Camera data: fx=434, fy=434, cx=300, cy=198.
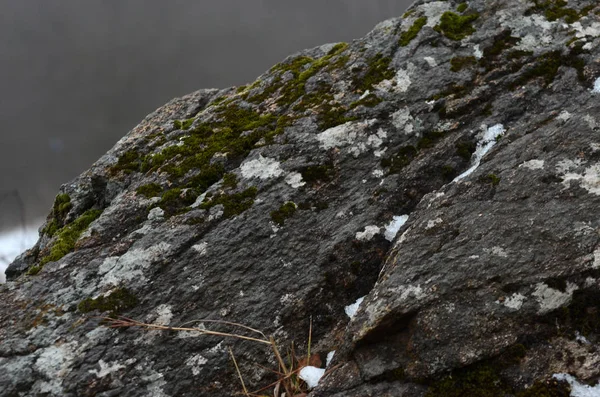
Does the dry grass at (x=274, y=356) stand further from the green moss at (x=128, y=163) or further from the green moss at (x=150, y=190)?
the green moss at (x=128, y=163)

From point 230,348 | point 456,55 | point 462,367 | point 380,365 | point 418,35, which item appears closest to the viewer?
point 462,367

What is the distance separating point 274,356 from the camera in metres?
6.19

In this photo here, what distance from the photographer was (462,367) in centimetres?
479

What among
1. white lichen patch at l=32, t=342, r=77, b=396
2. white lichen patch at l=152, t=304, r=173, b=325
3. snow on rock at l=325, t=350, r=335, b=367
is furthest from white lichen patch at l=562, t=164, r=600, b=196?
white lichen patch at l=32, t=342, r=77, b=396

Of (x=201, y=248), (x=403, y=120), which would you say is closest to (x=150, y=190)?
(x=201, y=248)

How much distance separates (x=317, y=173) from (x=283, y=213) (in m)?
1.01

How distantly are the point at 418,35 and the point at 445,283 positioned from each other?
634 cm

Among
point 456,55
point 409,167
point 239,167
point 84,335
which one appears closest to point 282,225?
point 239,167

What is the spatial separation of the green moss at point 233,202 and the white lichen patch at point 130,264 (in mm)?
1051

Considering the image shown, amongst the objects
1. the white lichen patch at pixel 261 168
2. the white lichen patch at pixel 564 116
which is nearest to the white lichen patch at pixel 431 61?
the white lichen patch at pixel 564 116

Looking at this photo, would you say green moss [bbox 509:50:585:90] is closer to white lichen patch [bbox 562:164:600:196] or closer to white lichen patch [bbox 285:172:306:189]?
white lichen patch [bbox 562:164:600:196]

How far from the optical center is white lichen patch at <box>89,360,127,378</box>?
5855 mm

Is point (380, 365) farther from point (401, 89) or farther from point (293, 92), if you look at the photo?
point (293, 92)

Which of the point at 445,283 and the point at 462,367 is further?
the point at 445,283
